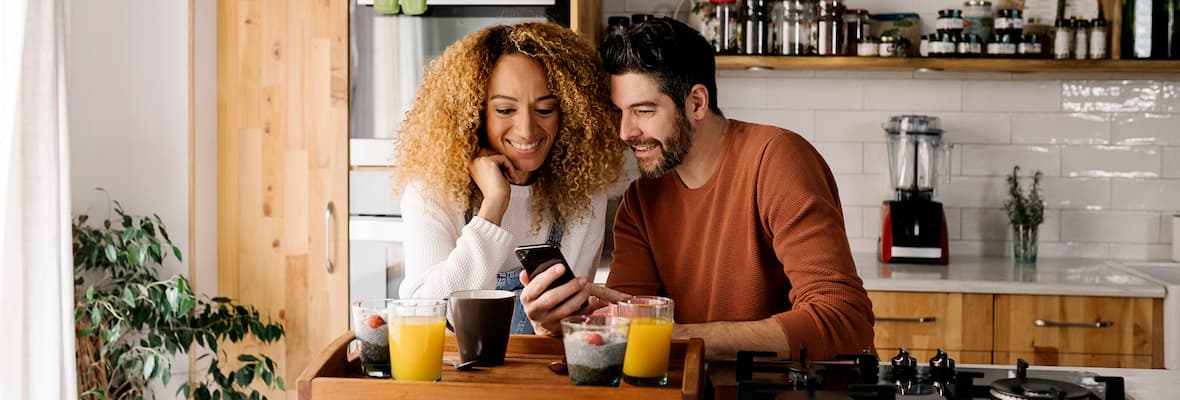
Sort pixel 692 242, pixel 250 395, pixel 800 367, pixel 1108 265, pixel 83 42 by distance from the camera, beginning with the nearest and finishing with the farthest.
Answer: pixel 800 367 < pixel 692 242 < pixel 83 42 < pixel 250 395 < pixel 1108 265

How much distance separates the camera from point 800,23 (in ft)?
11.3

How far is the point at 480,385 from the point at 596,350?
0.14 m

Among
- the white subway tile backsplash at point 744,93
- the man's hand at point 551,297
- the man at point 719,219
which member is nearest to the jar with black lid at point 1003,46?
the white subway tile backsplash at point 744,93

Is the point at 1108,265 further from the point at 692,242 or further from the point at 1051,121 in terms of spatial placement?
the point at 692,242

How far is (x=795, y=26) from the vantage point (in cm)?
344

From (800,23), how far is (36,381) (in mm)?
2380

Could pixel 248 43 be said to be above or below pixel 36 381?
above

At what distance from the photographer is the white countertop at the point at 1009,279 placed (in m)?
3.06

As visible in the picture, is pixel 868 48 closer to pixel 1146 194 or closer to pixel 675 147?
pixel 1146 194

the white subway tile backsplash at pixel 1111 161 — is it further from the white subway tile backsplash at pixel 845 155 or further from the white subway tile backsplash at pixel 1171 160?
the white subway tile backsplash at pixel 845 155

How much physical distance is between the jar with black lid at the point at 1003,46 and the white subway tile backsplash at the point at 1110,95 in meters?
0.37

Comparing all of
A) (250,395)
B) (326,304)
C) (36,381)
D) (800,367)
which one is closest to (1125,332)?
(800,367)

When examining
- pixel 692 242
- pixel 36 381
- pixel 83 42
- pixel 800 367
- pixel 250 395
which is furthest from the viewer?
pixel 250 395

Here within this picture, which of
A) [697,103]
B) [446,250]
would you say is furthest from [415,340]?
[697,103]
